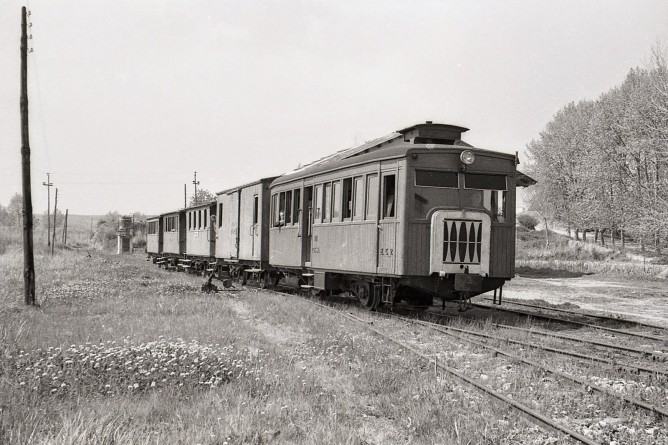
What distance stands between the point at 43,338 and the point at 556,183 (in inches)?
1662

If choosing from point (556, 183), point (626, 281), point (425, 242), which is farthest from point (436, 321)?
point (556, 183)

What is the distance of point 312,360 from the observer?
7.39 m

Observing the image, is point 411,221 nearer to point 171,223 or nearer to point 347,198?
point 347,198

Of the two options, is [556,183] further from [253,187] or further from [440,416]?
[440,416]

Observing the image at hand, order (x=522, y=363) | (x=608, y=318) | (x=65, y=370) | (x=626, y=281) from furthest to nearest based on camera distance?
(x=626, y=281)
(x=608, y=318)
(x=522, y=363)
(x=65, y=370)

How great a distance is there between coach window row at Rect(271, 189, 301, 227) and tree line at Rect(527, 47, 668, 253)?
15026 millimetres

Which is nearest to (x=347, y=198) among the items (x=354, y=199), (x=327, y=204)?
(x=354, y=199)

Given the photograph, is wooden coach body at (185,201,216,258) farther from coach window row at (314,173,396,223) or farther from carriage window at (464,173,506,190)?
carriage window at (464,173,506,190)

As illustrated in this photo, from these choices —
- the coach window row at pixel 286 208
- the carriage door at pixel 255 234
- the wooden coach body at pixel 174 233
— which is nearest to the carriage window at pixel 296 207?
the coach window row at pixel 286 208

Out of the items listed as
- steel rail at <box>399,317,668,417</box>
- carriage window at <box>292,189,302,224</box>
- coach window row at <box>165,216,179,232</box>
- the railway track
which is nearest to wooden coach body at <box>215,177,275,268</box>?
carriage window at <box>292,189,302,224</box>

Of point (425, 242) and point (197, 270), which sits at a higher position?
point (425, 242)

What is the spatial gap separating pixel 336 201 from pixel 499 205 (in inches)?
134

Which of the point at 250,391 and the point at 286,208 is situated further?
the point at 286,208

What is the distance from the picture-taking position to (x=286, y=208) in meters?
15.6
